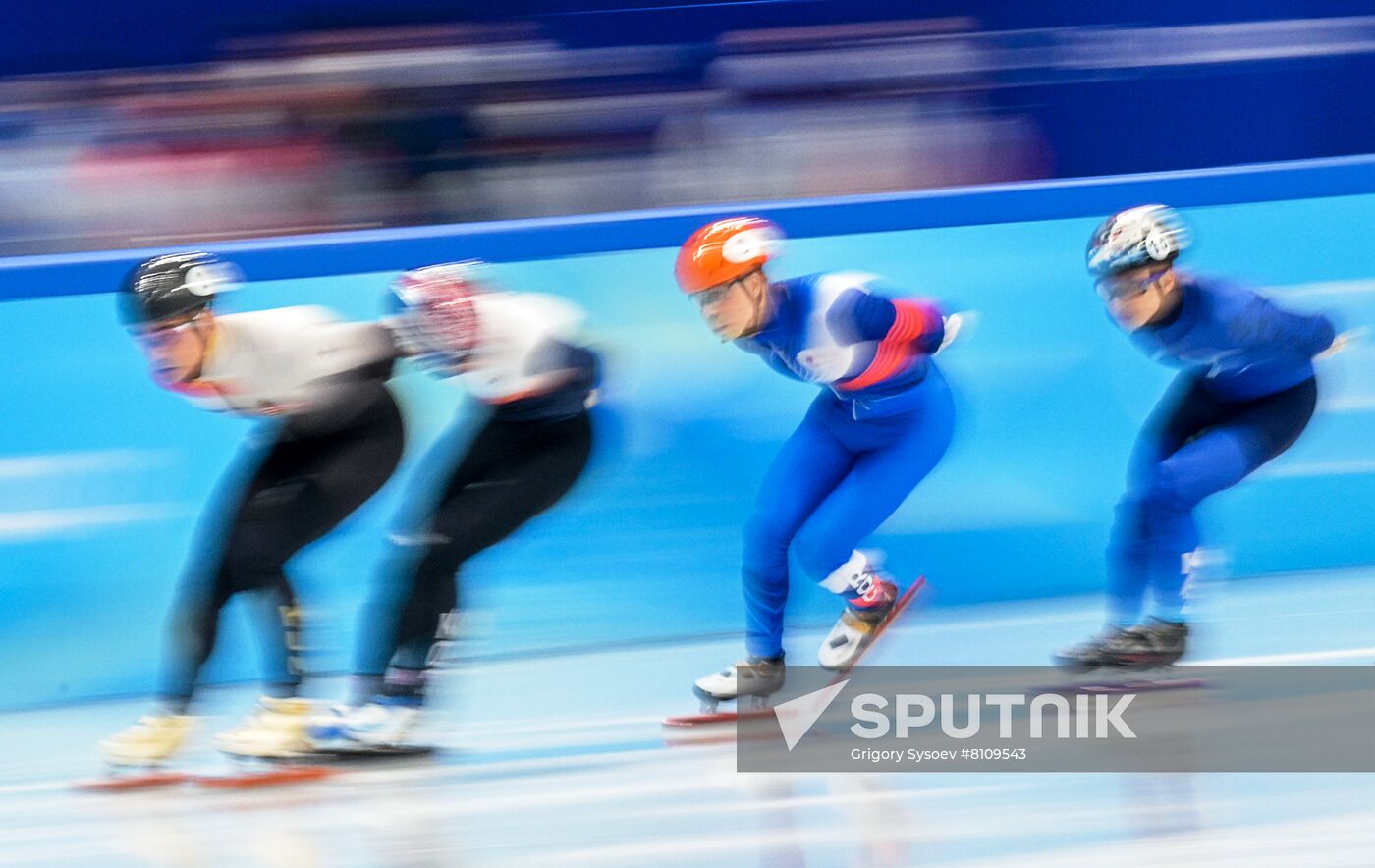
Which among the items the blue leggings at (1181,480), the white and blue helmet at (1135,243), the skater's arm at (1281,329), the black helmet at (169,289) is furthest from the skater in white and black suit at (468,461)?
the skater's arm at (1281,329)

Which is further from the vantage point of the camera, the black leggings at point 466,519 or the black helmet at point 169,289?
the black leggings at point 466,519

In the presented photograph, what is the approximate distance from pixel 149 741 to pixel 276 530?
66 cm

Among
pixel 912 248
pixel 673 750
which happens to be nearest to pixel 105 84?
pixel 912 248

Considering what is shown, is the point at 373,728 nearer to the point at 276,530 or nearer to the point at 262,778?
the point at 262,778

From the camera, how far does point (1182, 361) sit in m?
4.52

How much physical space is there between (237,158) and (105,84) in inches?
27.5

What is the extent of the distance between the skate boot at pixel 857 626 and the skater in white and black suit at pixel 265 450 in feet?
4.47

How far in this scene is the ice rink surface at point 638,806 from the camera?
3.04 metres

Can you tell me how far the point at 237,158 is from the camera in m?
5.78

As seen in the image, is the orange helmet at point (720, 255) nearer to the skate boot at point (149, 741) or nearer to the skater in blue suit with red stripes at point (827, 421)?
the skater in blue suit with red stripes at point (827, 421)

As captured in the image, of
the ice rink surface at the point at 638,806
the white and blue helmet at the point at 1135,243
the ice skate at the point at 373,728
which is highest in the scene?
the white and blue helmet at the point at 1135,243

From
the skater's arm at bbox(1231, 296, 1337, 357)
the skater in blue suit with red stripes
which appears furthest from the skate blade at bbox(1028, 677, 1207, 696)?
the skater's arm at bbox(1231, 296, 1337, 357)

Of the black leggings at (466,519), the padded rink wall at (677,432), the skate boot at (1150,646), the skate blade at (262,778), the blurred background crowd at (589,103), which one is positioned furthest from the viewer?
the blurred background crowd at (589,103)

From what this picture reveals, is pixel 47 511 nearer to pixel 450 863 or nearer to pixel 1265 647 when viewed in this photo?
pixel 450 863
